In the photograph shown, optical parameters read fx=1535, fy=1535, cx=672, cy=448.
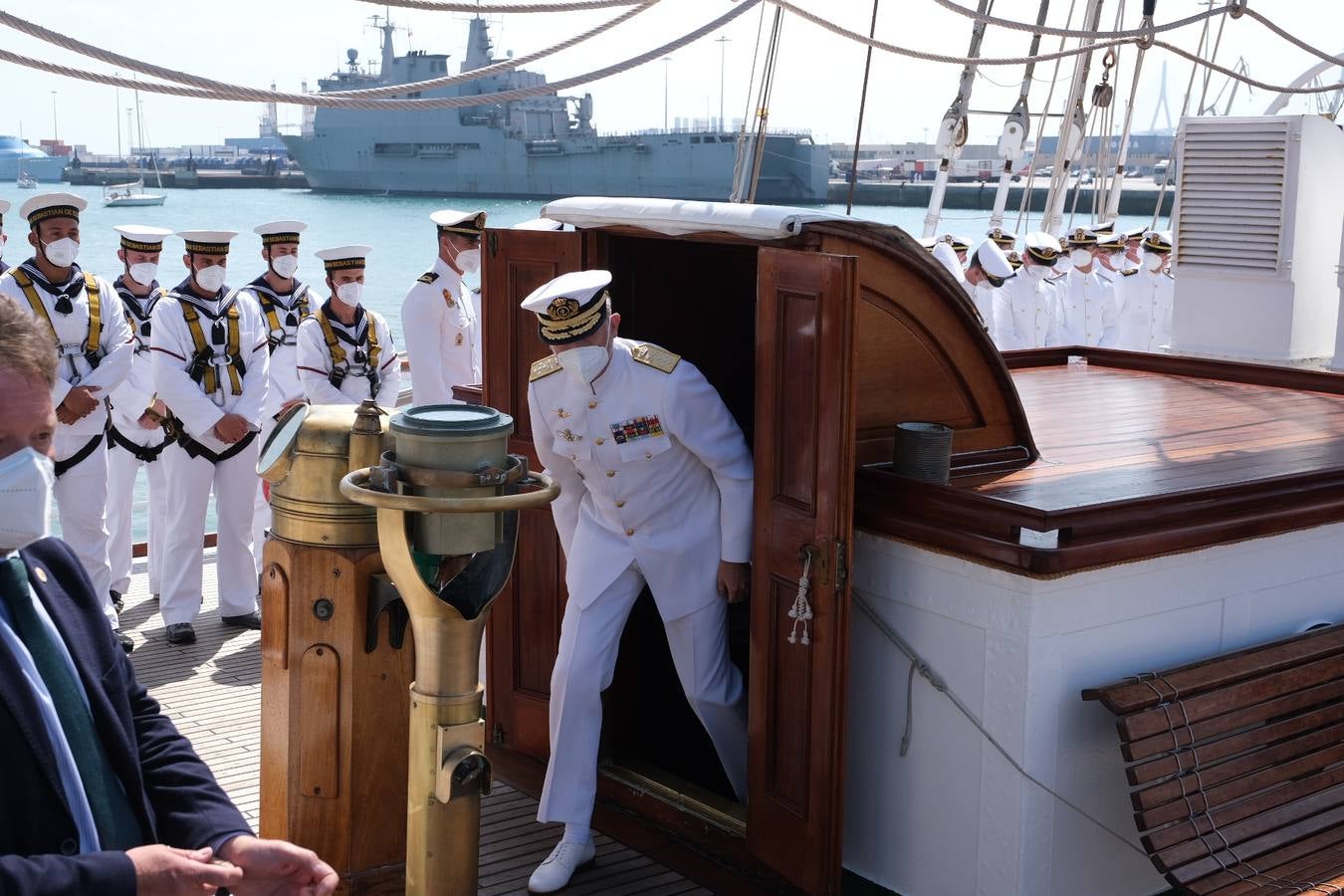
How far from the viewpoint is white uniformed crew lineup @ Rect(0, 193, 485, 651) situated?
642 cm

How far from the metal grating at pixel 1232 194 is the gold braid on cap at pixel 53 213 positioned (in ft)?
17.6

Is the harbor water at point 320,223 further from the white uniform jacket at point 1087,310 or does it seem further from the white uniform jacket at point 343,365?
the white uniform jacket at point 343,365

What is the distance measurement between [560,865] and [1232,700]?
1722 millimetres

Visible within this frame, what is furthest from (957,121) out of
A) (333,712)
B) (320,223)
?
(320,223)

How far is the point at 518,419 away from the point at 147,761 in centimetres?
236

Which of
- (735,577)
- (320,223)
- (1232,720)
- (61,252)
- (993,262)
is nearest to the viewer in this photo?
(1232,720)

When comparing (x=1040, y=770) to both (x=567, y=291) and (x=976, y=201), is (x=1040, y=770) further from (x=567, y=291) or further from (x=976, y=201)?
(x=976, y=201)

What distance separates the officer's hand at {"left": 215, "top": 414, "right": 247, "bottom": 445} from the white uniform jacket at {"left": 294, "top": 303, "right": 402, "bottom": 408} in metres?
0.32

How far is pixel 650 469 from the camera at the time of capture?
3.98 meters

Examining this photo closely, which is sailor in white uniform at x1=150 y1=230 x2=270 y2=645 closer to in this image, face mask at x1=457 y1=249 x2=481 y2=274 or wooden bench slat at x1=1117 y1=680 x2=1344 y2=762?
face mask at x1=457 y1=249 x2=481 y2=274

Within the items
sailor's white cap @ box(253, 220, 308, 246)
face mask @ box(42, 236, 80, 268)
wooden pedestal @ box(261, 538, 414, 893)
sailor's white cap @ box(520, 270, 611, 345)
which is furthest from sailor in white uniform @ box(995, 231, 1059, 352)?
wooden pedestal @ box(261, 538, 414, 893)

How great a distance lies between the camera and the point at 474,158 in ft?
229

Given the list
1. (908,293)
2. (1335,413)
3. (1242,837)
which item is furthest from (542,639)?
(1335,413)

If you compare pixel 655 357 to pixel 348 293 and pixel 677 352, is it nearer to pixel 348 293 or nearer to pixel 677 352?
pixel 677 352
